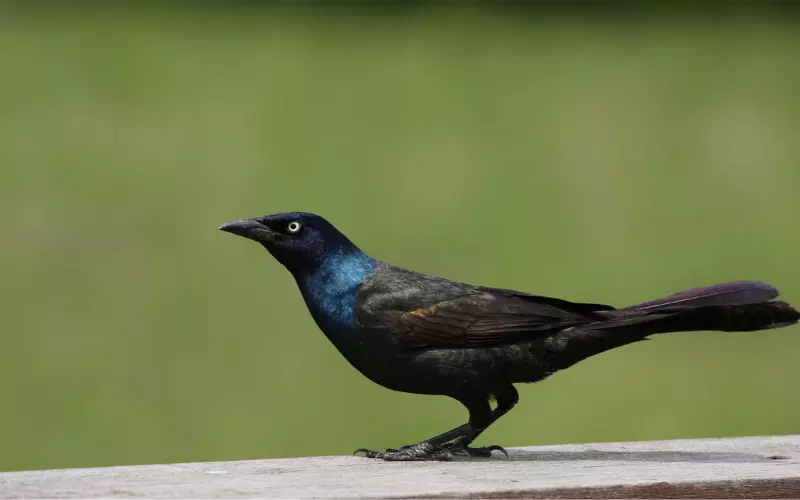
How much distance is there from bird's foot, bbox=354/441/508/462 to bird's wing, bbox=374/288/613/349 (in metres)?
0.35

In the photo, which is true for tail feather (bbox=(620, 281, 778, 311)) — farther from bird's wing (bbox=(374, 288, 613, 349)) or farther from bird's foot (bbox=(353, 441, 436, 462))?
bird's foot (bbox=(353, 441, 436, 462))

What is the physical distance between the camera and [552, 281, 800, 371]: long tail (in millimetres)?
3885

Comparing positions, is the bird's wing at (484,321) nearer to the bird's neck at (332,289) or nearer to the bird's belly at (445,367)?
the bird's belly at (445,367)

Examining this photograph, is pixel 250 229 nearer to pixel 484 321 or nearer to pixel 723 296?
pixel 484 321

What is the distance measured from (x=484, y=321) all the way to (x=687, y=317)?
27.2 inches

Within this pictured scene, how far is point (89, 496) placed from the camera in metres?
2.94

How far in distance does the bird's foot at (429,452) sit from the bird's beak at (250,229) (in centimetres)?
81

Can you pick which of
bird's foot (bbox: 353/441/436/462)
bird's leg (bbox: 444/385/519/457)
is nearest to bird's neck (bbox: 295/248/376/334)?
bird's foot (bbox: 353/441/436/462)

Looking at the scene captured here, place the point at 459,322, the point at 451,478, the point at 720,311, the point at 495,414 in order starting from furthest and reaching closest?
the point at 495,414 → the point at 459,322 → the point at 720,311 → the point at 451,478

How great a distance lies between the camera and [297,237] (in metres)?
4.04

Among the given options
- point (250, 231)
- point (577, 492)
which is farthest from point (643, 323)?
point (250, 231)

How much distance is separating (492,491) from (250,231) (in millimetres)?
1371

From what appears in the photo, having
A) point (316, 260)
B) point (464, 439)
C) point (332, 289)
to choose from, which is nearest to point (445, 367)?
point (464, 439)

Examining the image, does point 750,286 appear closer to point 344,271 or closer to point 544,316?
point 544,316
